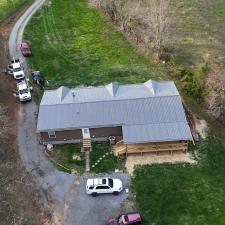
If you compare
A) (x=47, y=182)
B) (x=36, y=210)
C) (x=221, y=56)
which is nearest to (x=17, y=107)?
(x=47, y=182)

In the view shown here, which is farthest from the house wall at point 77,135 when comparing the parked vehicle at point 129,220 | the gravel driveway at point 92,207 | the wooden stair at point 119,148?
the parked vehicle at point 129,220

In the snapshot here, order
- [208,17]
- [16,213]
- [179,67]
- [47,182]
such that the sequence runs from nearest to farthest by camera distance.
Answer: [16,213] < [47,182] < [179,67] < [208,17]

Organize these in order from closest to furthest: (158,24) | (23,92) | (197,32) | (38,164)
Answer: (38,164) → (23,92) → (158,24) → (197,32)

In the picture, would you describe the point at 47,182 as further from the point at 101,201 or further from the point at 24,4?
the point at 24,4

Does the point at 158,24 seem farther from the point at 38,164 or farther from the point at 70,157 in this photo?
the point at 38,164

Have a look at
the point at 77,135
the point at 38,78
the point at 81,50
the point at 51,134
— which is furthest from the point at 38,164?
the point at 81,50

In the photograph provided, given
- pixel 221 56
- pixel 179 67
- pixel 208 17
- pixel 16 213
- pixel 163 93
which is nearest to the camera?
pixel 16 213

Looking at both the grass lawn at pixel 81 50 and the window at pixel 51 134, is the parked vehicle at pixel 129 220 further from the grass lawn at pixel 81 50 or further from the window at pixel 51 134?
the grass lawn at pixel 81 50
